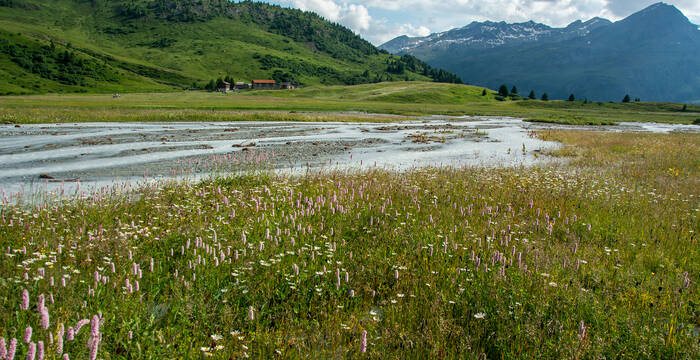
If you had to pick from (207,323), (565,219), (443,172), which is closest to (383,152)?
(443,172)

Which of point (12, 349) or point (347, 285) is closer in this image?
point (12, 349)

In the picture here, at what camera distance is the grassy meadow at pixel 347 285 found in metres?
3.65

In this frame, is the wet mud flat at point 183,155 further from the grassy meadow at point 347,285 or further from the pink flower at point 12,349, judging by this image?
the pink flower at point 12,349

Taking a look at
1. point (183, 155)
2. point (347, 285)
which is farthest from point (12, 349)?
point (183, 155)

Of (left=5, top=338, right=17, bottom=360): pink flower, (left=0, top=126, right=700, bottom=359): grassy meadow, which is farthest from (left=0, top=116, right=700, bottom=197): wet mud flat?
(left=5, top=338, right=17, bottom=360): pink flower

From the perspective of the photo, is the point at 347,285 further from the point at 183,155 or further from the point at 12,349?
the point at 183,155

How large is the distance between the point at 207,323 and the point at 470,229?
4.95m

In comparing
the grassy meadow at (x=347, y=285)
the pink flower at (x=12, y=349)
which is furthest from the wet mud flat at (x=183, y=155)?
the pink flower at (x=12, y=349)

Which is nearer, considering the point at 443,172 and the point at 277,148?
the point at 443,172

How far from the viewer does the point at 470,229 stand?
282 inches

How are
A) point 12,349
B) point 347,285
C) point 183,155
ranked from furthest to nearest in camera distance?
point 183,155
point 347,285
point 12,349

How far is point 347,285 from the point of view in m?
4.96

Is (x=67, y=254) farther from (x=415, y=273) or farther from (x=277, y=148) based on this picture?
(x=277, y=148)

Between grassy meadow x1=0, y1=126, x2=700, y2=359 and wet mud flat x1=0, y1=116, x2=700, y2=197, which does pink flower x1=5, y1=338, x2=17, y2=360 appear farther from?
wet mud flat x1=0, y1=116, x2=700, y2=197
